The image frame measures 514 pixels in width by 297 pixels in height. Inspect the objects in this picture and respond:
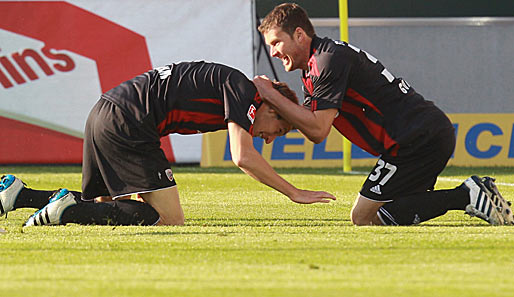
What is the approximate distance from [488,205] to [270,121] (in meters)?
1.41

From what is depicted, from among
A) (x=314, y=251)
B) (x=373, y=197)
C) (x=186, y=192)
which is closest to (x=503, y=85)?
(x=186, y=192)

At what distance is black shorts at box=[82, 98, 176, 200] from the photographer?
17.2 ft

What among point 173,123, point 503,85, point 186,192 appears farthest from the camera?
point 503,85

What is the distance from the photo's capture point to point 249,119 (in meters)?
4.94

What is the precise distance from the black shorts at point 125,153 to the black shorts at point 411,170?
1.33m

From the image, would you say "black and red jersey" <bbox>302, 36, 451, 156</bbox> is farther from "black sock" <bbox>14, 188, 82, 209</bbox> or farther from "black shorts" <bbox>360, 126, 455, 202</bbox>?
"black sock" <bbox>14, 188, 82, 209</bbox>

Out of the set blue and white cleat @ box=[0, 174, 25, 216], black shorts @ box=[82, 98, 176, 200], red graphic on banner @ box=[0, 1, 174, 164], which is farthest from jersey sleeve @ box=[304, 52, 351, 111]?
red graphic on banner @ box=[0, 1, 174, 164]

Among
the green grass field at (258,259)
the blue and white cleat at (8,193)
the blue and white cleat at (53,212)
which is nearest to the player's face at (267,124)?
the green grass field at (258,259)

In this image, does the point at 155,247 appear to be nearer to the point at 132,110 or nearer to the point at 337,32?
the point at 132,110

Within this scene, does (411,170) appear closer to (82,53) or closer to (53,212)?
(53,212)

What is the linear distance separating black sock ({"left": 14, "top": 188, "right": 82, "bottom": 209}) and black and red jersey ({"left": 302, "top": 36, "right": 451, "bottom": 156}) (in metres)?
1.75

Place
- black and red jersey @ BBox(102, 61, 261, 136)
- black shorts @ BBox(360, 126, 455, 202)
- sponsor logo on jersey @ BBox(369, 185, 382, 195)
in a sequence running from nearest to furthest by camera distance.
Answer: black and red jersey @ BBox(102, 61, 261, 136), black shorts @ BBox(360, 126, 455, 202), sponsor logo on jersey @ BBox(369, 185, 382, 195)

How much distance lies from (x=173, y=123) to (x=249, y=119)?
565mm

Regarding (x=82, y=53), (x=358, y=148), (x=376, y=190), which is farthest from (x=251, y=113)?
(x=82, y=53)
